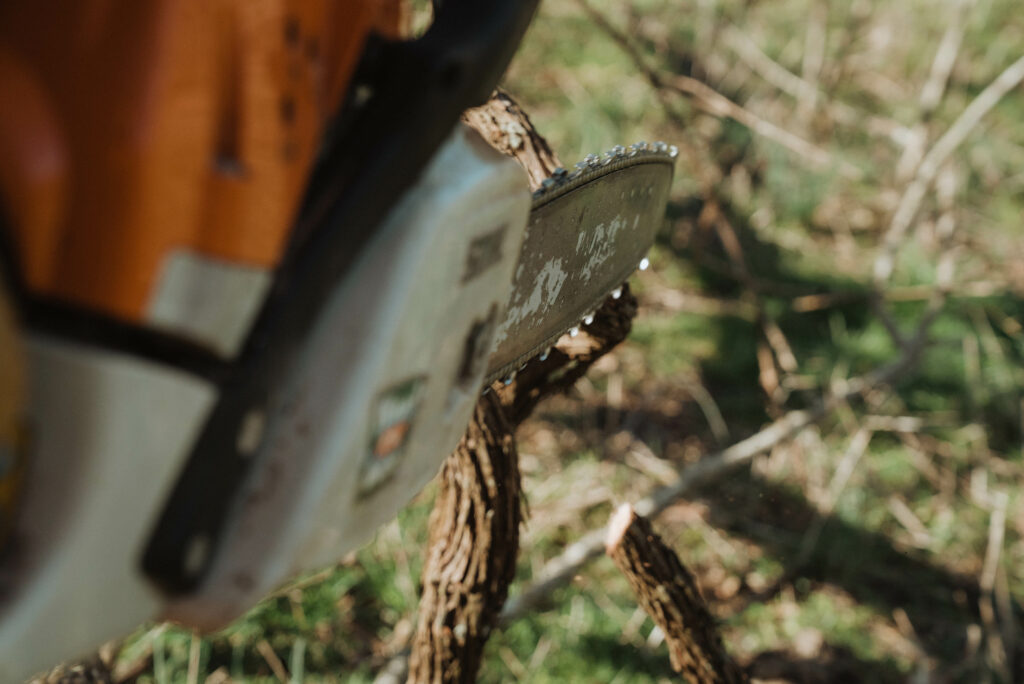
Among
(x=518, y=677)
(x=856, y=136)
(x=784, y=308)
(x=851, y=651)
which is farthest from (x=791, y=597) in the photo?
(x=856, y=136)

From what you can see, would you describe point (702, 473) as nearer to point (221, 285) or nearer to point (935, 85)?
point (935, 85)

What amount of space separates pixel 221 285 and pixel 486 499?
3.78 feet

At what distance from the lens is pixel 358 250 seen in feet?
2.29

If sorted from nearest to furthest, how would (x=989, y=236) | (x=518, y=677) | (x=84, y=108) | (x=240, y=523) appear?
(x=84, y=108)
(x=240, y=523)
(x=518, y=677)
(x=989, y=236)

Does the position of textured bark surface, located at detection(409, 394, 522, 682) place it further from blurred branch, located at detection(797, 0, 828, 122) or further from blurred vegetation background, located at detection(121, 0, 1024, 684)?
blurred branch, located at detection(797, 0, 828, 122)

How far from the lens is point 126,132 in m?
0.54

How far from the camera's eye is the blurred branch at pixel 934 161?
2955 millimetres

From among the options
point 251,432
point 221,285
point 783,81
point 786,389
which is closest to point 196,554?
point 251,432

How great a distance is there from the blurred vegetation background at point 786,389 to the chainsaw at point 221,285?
1617mm

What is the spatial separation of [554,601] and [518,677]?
35 centimetres

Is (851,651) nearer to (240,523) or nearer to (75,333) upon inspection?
(240,523)

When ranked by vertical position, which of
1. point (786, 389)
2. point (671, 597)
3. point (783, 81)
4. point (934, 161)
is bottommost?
point (786, 389)

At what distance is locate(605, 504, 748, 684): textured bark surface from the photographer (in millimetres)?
1694

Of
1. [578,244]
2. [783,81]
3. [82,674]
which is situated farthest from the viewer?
[783,81]
